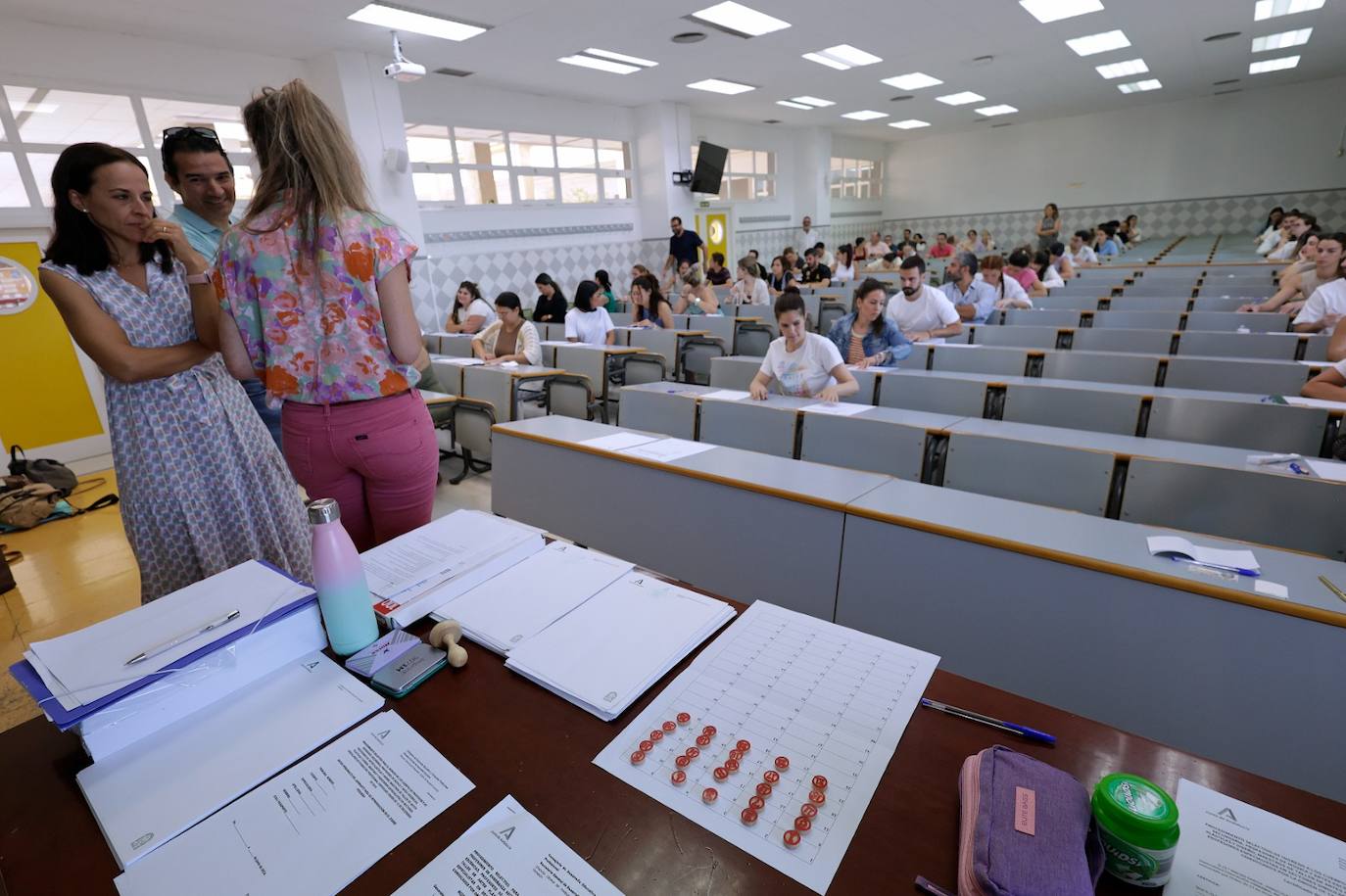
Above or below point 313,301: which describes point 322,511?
below

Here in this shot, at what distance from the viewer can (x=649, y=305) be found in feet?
22.2

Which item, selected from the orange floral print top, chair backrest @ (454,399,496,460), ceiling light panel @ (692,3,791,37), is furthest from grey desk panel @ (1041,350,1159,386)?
ceiling light panel @ (692,3,791,37)

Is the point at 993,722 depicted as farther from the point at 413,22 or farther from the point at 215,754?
the point at 413,22

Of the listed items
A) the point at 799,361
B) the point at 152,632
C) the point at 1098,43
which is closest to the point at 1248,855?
the point at 152,632

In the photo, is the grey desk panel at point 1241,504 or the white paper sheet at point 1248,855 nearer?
the white paper sheet at point 1248,855

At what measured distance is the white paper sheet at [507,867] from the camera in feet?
2.04

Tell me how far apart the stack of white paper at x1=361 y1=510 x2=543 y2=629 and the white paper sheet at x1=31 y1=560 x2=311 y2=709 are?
6.1 inches

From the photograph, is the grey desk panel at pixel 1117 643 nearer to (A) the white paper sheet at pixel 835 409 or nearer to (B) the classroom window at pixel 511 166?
(A) the white paper sheet at pixel 835 409

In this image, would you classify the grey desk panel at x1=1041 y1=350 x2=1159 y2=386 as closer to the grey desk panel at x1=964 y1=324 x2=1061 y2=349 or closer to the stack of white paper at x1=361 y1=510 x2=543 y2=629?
the grey desk panel at x1=964 y1=324 x2=1061 y2=349

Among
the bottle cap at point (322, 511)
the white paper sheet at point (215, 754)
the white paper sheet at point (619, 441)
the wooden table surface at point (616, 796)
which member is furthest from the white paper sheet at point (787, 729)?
the white paper sheet at point (619, 441)

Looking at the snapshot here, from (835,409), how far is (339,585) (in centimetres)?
235

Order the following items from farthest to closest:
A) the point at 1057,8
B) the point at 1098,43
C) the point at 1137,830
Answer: the point at 1098,43, the point at 1057,8, the point at 1137,830

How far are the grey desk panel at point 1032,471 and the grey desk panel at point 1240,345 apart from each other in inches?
97.7

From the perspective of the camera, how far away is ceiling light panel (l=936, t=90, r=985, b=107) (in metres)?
10.7
